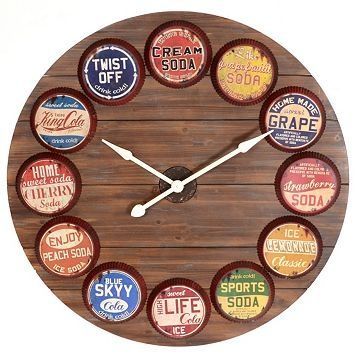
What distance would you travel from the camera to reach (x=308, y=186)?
49.9 inches

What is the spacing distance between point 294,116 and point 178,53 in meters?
0.27

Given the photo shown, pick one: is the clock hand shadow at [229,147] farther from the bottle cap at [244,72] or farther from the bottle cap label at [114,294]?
the bottle cap label at [114,294]

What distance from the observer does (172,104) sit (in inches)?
49.6

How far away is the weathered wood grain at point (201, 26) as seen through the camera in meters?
1.23

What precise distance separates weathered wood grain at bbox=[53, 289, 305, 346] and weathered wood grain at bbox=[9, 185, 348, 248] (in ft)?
0.43

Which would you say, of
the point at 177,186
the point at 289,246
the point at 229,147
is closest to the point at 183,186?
the point at 177,186

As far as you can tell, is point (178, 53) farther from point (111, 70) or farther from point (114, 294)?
point (114, 294)

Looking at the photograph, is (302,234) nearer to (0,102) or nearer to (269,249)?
(269,249)

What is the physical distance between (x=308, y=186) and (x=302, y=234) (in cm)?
10

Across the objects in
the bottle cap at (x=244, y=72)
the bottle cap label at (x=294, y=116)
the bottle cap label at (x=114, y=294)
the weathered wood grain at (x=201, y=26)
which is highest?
the weathered wood grain at (x=201, y=26)

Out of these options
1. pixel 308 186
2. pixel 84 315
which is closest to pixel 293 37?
pixel 308 186

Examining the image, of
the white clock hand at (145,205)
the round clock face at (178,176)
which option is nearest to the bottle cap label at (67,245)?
the round clock face at (178,176)

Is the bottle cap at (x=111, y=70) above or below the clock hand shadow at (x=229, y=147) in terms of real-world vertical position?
above

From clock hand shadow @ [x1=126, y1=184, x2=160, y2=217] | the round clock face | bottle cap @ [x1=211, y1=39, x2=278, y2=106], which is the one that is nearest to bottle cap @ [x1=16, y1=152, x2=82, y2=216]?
the round clock face
